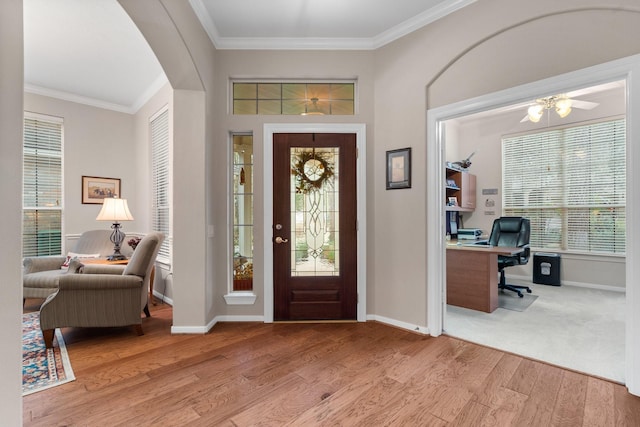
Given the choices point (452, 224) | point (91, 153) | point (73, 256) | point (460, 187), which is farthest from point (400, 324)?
point (91, 153)

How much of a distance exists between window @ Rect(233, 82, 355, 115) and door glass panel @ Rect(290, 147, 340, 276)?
0.62m

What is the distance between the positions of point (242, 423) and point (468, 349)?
1896mm

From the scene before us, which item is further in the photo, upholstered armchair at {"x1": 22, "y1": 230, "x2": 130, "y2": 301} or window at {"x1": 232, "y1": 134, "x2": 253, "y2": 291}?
upholstered armchair at {"x1": 22, "y1": 230, "x2": 130, "y2": 301}

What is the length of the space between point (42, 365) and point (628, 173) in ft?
14.2

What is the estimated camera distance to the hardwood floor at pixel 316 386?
165 centimetres

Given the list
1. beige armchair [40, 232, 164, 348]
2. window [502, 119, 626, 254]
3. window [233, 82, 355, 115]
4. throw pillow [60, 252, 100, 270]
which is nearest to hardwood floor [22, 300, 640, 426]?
beige armchair [40, 232, 164, 348]

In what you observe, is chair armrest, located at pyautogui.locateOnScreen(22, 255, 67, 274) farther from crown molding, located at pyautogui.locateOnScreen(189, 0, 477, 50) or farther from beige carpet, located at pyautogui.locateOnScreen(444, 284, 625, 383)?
beige carpet, located at pyautogui.locateOnScreen(444, 284, 625, 383)

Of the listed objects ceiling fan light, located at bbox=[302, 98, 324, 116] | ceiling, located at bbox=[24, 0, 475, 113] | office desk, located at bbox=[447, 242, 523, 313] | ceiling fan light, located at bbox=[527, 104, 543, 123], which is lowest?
office desk, located at bbox=[447, 242, 523, 313]

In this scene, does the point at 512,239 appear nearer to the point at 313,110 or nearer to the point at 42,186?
the point at 313,110

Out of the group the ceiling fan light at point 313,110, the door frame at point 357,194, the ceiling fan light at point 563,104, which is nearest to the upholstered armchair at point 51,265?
the door frame at point 357,194

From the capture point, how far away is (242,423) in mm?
1601

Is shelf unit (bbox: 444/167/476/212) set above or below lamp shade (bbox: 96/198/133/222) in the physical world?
above

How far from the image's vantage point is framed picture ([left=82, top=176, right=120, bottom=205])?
4.52 meters

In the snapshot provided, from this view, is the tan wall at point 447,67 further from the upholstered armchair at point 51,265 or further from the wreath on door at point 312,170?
the upholstered armchair at point 51,265
